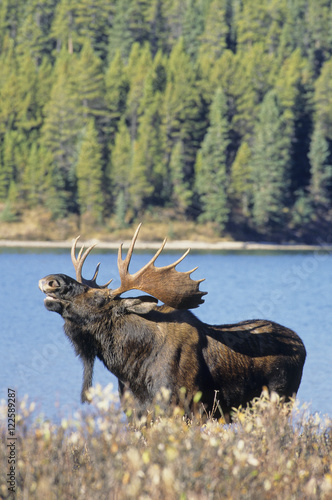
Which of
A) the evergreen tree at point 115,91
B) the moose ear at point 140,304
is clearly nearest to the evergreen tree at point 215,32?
the evergreen tree at point 115,91

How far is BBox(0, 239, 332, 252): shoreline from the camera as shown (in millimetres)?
58156

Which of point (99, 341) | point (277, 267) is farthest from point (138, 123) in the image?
point (99, 341)

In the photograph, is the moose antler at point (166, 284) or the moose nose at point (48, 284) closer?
the moose nose at point (48, 284)

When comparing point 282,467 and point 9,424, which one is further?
point 9,424

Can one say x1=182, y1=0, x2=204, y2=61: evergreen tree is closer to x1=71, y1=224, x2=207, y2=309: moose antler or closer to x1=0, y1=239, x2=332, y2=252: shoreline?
x1=0, y1=239, x2=332, y2=252: shoreline

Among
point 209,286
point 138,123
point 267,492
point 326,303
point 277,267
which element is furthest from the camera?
point 138,123

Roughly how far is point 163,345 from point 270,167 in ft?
211

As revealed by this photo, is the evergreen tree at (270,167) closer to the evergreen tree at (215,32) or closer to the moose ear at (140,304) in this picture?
the evergreen tree at (215,32)

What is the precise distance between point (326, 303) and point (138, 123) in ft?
158

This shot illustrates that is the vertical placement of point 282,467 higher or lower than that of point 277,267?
higher

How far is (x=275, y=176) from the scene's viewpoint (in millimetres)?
69875

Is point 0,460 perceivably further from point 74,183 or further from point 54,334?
point 74,183

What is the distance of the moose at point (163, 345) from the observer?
7.00 meters

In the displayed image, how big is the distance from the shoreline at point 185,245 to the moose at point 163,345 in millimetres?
47172
